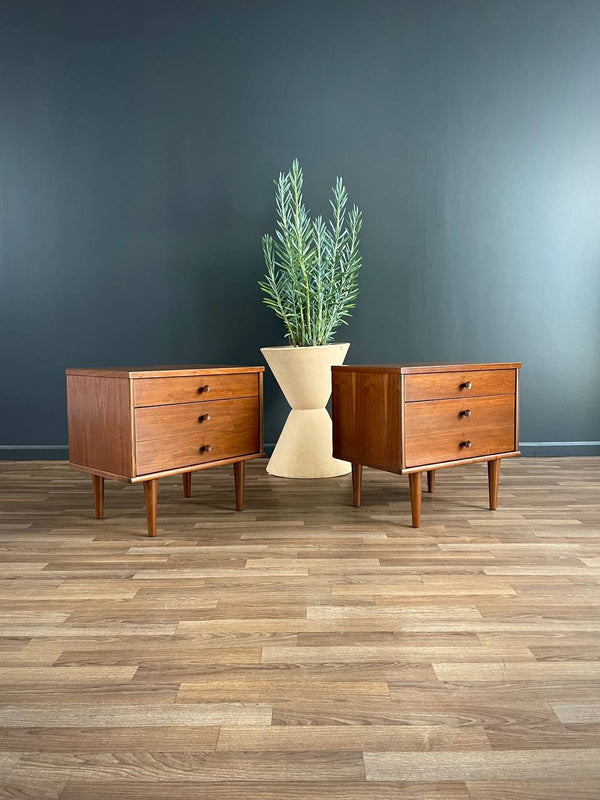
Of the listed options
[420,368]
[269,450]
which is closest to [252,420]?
[420,368]

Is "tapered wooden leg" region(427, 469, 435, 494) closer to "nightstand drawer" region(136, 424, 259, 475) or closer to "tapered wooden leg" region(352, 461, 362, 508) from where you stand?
"tapered wooden leg" region(352, 461, 362, 508)

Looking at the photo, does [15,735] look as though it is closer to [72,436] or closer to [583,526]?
[72,436]

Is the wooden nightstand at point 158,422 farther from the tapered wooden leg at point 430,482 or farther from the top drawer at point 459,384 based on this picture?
the tapered wooden leg at point 430,482

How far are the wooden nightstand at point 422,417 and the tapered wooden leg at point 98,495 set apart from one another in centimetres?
78

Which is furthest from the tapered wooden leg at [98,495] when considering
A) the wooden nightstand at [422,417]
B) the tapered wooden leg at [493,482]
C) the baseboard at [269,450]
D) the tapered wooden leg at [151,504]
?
the tapered wooden leg at [493,482]

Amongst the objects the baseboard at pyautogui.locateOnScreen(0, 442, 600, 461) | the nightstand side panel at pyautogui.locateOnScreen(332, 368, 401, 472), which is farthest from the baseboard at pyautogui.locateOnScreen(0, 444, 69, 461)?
the nightstand side panel at pyautogui.locateOnScreen(332, 368, 401, 472)

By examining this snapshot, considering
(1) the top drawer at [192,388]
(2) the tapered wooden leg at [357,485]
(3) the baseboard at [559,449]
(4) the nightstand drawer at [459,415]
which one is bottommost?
(3) the baseboard at [559,449]

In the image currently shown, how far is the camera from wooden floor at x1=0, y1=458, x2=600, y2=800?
0.89 metres

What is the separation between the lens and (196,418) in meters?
2.06

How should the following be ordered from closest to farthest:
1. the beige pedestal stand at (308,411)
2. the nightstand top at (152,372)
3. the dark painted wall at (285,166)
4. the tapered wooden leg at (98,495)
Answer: the nightstand top at (152,372) < the tapered wooden leg at (98,495) < the beige pedestal stand at (308,411) < the dark painted wall at (285,166)

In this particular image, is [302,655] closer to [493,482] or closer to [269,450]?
[493,482]

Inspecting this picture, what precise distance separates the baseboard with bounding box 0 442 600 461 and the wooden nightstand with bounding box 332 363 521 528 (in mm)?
1015

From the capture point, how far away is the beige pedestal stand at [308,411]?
2.69 meters

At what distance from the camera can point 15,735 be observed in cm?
97
